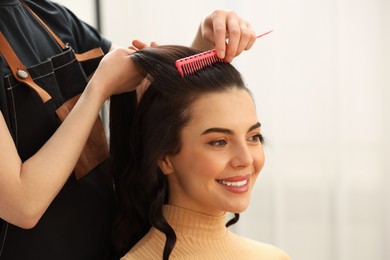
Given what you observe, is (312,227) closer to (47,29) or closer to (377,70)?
(377,70)

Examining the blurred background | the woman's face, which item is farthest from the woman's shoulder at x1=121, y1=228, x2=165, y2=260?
the blurred background

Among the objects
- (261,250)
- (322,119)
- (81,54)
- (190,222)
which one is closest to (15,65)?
(81,54)

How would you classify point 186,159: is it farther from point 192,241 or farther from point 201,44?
point 201,44

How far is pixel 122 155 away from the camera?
1.32m

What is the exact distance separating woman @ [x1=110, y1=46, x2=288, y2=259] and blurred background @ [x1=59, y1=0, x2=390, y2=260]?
0.89 meters

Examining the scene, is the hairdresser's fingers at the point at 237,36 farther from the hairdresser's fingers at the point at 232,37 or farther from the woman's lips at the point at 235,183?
the woman's lips at the point at 235,183

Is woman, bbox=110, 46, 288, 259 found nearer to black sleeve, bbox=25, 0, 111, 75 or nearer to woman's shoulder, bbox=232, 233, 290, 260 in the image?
woman's shoulder, bbox=232, 233, 290, 260

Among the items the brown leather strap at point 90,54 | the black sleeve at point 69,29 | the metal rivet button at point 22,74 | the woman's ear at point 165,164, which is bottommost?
the woman's ear at point 165,164

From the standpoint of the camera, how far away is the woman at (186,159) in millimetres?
1182

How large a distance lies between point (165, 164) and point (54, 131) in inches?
9.5

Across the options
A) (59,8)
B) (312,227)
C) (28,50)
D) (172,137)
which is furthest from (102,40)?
(312,227)

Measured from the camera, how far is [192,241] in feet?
4.09

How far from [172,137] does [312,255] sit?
118cm

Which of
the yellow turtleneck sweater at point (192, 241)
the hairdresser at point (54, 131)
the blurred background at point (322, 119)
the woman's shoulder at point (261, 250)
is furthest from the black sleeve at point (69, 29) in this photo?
the blurred background at point (322, 119)
